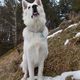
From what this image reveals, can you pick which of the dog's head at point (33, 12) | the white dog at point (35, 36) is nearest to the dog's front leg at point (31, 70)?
the white dog at point (35, 36)

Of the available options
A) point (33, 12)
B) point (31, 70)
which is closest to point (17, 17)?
point (31, 70)

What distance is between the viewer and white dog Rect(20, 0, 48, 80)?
7.69 m

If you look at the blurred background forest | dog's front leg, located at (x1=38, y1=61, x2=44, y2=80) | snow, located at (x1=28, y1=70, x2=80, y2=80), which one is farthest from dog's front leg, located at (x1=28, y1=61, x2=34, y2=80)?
the blurred background forest

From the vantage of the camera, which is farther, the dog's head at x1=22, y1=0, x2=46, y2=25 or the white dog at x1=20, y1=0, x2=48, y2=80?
the white dog at x1=20, y1=0, x2=48, y2=80

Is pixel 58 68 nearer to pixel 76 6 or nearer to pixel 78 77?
pixel 78 77

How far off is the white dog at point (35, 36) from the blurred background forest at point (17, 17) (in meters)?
16.1

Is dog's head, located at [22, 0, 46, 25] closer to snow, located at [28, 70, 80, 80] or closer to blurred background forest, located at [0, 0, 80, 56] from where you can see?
snow, located at [28, 70, 80, 80]

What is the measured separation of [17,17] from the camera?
31.8m

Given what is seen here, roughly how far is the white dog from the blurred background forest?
16079 mm

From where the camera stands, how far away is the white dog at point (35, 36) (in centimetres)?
769

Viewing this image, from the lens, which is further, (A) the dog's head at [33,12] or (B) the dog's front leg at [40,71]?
(B) the dog's front leg at [40,71]

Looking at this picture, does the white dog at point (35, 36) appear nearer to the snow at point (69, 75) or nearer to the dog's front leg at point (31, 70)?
the dog's front leg at point (31, 70)

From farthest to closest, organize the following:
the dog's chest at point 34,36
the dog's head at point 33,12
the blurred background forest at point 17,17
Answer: the blurred background forest at point 17,17
the dog's chest at point 34,36
the dog's head at point 33,12

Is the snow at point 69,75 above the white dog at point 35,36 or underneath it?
underneath
